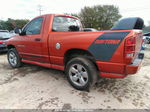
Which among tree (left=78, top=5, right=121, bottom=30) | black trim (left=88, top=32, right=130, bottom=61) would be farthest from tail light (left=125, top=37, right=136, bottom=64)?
tree (left=78, top=5, right=121, bottom=30)

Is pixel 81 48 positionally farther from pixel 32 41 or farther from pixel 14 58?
pixel 14 58

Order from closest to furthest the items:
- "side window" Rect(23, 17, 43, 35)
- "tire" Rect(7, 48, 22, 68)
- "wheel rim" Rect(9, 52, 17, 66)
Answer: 1. "side window" Rect(23, 17, 43, 35)
2. "tire" Rect(7, 48, 22, 68)
3. "wheel rim" Rect(9, 52, 17, 66)

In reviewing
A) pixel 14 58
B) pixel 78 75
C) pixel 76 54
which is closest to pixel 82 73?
pixel 78 75

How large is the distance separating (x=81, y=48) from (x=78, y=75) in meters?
0.69

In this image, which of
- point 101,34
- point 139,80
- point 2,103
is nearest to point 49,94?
point 2,103

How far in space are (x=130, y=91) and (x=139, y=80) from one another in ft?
2.56

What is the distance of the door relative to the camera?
3.40m

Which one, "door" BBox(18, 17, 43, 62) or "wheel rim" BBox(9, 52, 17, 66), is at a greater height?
"door" BBox(18, 17, 43, 62)

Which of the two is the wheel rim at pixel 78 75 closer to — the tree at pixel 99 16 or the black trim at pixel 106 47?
the black trim at pixel 106 47

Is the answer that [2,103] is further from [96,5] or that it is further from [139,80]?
[96,5]

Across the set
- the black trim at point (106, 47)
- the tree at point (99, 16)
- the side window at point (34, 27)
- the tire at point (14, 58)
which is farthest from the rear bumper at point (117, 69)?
the tree at point (99, 16)

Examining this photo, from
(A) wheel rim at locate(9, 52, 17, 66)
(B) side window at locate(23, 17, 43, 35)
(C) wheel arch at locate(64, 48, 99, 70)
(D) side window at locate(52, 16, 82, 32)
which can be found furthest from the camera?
(A) wheel rim at locate(9, 52, 17, 66)

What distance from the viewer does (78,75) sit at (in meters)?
2.84

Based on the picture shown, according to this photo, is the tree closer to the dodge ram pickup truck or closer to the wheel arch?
the dodge ram pickup truck
